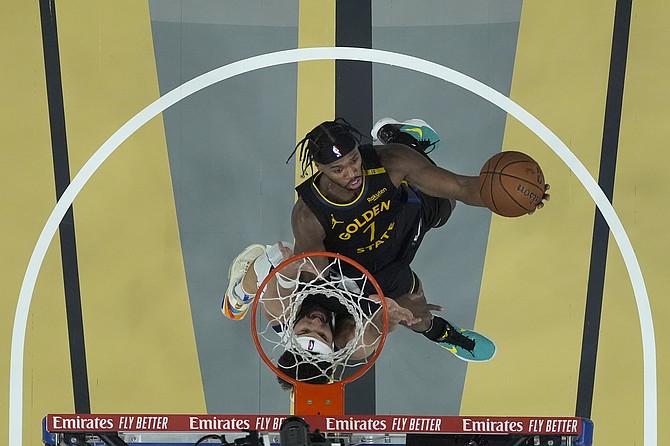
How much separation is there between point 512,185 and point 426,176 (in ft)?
1.69

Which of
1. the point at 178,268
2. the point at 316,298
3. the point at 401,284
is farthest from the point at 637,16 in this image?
the point at 178,268

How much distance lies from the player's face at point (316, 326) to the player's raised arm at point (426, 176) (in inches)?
32.7

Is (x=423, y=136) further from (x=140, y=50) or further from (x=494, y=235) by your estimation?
(x=140, y=50)

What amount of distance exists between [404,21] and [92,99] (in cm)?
212

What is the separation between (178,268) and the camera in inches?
210

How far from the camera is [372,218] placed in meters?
4.56

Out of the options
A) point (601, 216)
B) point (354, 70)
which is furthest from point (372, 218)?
point (601, 216)

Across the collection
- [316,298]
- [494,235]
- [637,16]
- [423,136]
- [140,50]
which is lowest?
[316,298]

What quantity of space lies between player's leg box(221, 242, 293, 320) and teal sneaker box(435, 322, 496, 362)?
114cm

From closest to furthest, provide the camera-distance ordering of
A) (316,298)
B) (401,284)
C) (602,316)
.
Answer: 1. (316,298)
2. (401,284)
3. (602,316)

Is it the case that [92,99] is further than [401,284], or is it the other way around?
[92,99]

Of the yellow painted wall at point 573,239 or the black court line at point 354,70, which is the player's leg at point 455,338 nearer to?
the yellow painted wall at point 573,239

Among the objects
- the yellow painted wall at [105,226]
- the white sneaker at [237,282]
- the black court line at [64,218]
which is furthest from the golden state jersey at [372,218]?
the black court line at [64,218]

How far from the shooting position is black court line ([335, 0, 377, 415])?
5.49 meters
